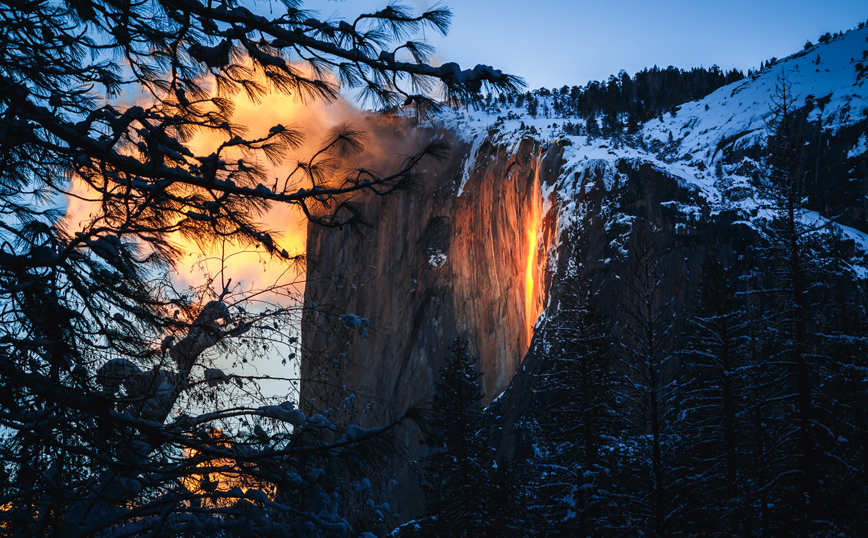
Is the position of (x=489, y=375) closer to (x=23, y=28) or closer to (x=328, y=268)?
(x=328, y=268)

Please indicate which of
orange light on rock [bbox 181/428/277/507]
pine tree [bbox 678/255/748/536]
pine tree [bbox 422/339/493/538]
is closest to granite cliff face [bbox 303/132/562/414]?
pine tree [bbox 422/339/493/538]

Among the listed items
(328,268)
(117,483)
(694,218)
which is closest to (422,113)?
(117,483)

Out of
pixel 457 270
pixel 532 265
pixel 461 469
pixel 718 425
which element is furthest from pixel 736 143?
pixel 461 469

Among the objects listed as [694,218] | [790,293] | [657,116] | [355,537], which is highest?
[657,116]

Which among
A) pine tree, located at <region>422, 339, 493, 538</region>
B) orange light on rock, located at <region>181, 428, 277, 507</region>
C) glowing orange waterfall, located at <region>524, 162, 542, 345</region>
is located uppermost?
glowing orange waterfall, located at <region>524, 162, 542, 345</region>

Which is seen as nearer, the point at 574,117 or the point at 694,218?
the point at 694,218

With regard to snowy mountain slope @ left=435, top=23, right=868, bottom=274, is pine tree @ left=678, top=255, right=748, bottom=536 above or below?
below

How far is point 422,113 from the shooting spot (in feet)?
14.5

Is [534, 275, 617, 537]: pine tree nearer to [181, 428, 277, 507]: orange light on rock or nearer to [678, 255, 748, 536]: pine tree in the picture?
[678, 255, 748, 536]: pine tree

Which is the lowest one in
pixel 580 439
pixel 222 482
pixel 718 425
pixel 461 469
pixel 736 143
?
pixel 222 482

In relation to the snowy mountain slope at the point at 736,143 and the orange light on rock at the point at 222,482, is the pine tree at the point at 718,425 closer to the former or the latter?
the orange light on rock at the point at 222,482

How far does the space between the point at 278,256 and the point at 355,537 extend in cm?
222

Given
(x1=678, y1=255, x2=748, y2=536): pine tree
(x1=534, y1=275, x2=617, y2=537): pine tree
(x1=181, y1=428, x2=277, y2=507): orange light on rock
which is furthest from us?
(x1=534, y1=275, x2=617, y2=537): pine tree

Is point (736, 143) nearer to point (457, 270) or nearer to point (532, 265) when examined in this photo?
point (532, 265)
